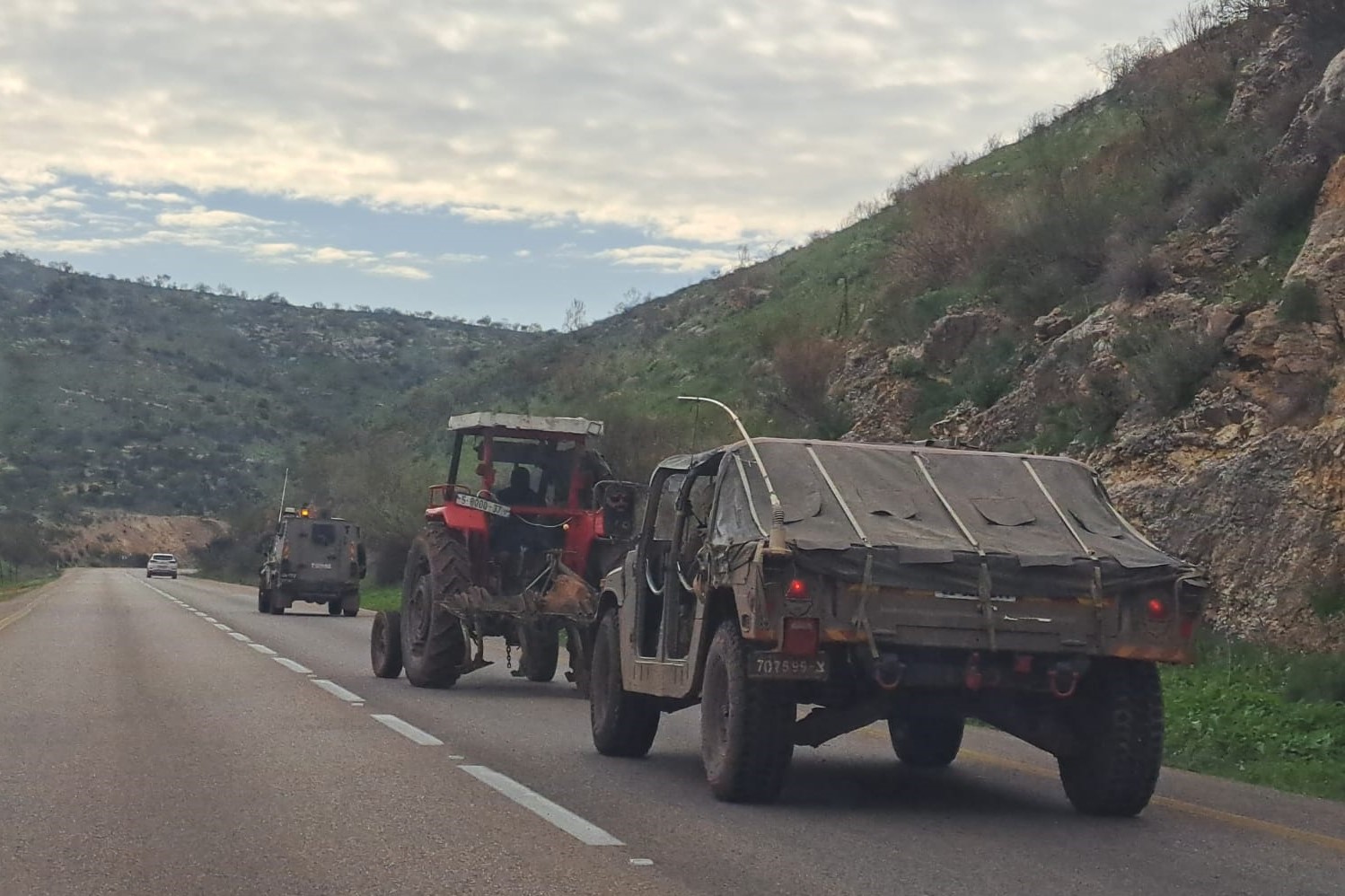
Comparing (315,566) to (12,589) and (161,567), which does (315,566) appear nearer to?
(12,589)

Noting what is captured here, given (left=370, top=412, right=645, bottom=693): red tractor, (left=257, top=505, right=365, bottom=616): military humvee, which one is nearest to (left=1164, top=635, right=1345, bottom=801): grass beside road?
(left=370, top=412, right=645, bottom=693): red tractor

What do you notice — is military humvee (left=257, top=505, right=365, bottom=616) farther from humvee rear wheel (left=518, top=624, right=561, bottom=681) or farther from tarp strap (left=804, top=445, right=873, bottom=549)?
tarp strap (left=804, top=445, right=873, bottom=549)

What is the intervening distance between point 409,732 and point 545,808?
420 cm

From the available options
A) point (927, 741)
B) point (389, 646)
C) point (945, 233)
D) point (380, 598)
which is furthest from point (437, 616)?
point (380, 598)

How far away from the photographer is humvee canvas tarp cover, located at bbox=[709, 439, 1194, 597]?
905 centimetres

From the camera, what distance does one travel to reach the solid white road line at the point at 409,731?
41.4 ft

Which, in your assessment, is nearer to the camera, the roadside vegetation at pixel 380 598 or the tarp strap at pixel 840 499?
the tarp strap at pixel 840 499

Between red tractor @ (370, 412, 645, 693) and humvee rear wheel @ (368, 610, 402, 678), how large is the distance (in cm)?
37

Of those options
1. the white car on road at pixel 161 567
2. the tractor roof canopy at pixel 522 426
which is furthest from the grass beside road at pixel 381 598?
the white car on road at pixel 161 567

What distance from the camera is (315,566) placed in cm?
4038

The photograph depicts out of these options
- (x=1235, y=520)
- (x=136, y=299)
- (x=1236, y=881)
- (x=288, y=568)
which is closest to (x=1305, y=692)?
(x=1235, y=520)

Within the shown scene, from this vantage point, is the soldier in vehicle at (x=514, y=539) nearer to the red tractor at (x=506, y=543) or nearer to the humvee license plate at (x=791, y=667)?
the red tractor at (x=506, y=543)

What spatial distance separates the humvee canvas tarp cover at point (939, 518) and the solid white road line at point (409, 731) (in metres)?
3.40

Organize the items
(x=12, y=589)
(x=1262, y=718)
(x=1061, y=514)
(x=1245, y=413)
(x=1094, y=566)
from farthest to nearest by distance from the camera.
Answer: (x=12, y=589), (x=1245, y=413), (x=1262, y=718), (x=1061, y=514), (x=1094, y=566)
